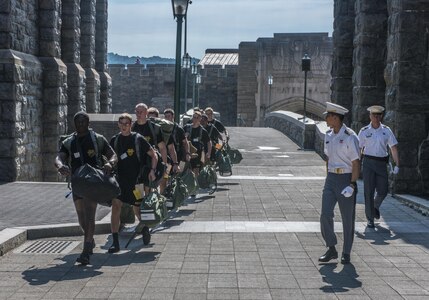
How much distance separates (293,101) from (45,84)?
32105 mm

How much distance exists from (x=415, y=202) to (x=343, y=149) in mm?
4491

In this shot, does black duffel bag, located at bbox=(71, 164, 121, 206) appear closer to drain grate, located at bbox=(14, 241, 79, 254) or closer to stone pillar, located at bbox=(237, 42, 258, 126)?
drain grate, located at bbox=(14, 241, 79, 254)

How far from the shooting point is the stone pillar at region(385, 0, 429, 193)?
13047 mm

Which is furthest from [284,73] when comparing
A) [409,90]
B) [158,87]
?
[409,90]

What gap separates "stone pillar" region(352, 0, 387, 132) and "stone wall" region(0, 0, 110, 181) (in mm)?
6767

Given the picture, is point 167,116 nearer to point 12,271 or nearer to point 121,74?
point 12,271

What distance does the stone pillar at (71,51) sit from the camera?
1830cm

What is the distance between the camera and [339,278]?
7.00 m

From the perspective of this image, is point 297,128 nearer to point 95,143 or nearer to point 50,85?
point 50,85

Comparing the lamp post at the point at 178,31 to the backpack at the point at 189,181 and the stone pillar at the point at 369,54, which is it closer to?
the backpack at the point at 189,181

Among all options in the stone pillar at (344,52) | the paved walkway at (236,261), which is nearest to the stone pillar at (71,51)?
the stone pillar at (344,52)

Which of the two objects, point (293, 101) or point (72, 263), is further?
point (293, 101)

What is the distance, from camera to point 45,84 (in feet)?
52.0

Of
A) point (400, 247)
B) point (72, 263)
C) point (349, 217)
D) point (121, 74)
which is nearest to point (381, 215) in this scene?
point (400, 247)
